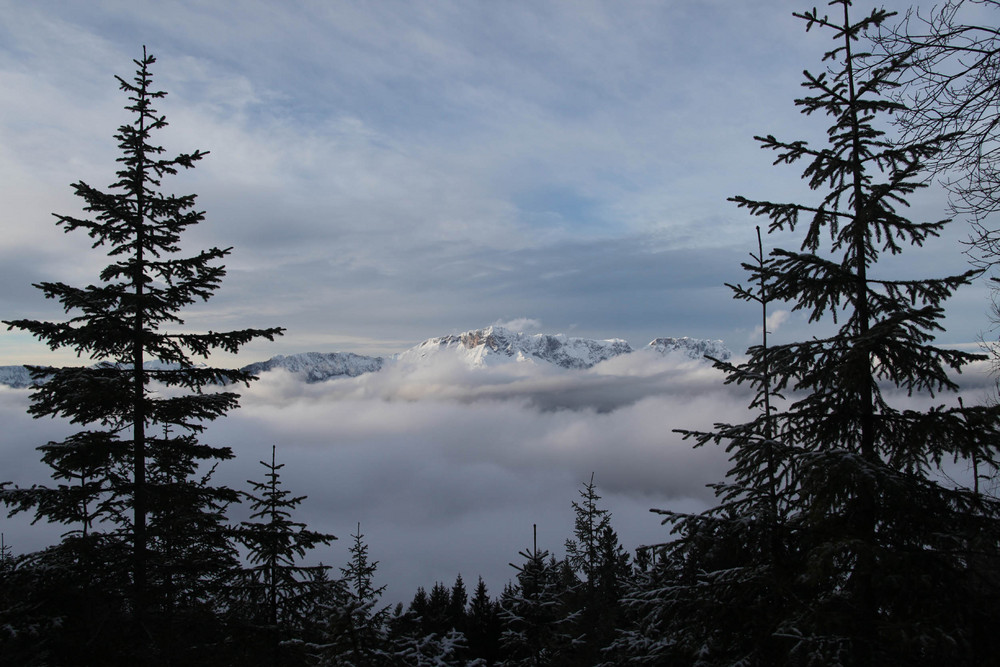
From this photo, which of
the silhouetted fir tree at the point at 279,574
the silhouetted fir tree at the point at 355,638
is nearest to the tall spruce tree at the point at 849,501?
the silhouetted fir tree at the point at 355,638

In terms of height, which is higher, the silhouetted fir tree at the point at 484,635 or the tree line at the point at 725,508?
the tree line at the point at 725,508

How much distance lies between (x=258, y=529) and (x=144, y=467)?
261 cm

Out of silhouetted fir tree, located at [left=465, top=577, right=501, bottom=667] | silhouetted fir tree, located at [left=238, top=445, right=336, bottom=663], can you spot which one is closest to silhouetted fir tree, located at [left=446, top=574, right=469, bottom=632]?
silhouetted fir tree, located at [left=465, top=577, right=501, bottom=667]

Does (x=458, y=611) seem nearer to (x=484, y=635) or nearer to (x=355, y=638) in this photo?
(x=484, y=635)

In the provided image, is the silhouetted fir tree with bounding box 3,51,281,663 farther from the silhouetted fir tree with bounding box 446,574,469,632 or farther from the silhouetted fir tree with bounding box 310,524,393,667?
the silhouetted fir tree with bounding box 446,574,469,632

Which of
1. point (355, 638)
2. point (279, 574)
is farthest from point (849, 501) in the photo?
point (279, 574)

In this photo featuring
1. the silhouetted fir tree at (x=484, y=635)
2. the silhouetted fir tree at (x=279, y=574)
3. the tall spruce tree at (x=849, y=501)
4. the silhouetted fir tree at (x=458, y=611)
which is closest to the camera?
the tall spruce tree at (x=849, y=501)

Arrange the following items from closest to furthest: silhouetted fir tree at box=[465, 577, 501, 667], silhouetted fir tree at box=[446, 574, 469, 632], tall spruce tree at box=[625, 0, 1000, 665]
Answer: tall spruce tree at box=[625, 0, 1000, 665]
silhouetted fir tree at box=[465, 577, 501, 667]
silhouetted fir tree at box=[446, 574, 469, 632]

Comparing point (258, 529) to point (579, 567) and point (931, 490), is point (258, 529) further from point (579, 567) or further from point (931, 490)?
point (579, 567)

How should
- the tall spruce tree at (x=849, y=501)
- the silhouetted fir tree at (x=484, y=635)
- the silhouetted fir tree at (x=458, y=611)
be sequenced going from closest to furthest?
the tall spruce tree at (x=849, y=501) → the silhouetted fir tree at (x=484, y=635) → the silhouetted fir tree at (x=458, y=611)

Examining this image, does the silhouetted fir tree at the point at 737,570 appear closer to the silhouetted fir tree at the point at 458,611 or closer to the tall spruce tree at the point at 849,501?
the tall spruce tree at the point at 849,501

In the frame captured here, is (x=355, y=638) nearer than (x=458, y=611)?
Yes

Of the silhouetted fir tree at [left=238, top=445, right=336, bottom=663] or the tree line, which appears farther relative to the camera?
the silhouetted fir tree at [left=238, top=445, right=336, bottom=663]

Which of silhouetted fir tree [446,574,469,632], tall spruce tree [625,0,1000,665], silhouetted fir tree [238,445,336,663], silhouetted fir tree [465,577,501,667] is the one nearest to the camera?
tall spruce tree [625,0,1000,665]
